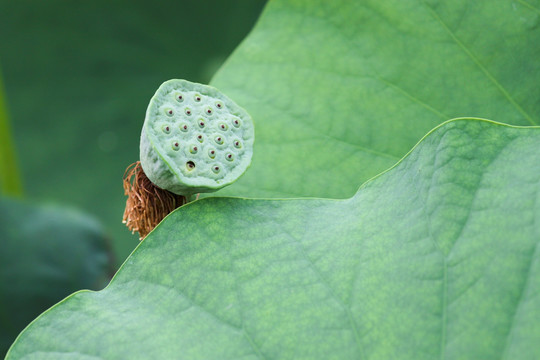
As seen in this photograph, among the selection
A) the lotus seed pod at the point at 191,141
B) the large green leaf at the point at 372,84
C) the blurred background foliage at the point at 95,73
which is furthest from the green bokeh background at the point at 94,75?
the lotus seed pod at the point at 191,141

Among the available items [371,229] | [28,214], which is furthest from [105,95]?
[371,229]

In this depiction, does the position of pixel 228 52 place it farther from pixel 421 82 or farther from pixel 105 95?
pixel 421 82

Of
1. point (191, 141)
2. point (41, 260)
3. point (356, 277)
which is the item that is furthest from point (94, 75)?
point (356, 277)

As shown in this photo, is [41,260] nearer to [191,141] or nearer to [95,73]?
[95,73]

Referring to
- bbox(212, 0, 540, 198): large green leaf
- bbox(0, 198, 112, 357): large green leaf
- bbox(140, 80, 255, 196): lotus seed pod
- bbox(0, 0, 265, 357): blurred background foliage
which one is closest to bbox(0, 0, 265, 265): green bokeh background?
bbox(0, 0, 265, 357): blurred background foliage

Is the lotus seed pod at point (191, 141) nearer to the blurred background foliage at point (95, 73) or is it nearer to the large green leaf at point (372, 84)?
the large green leaf at point (372, 84)
